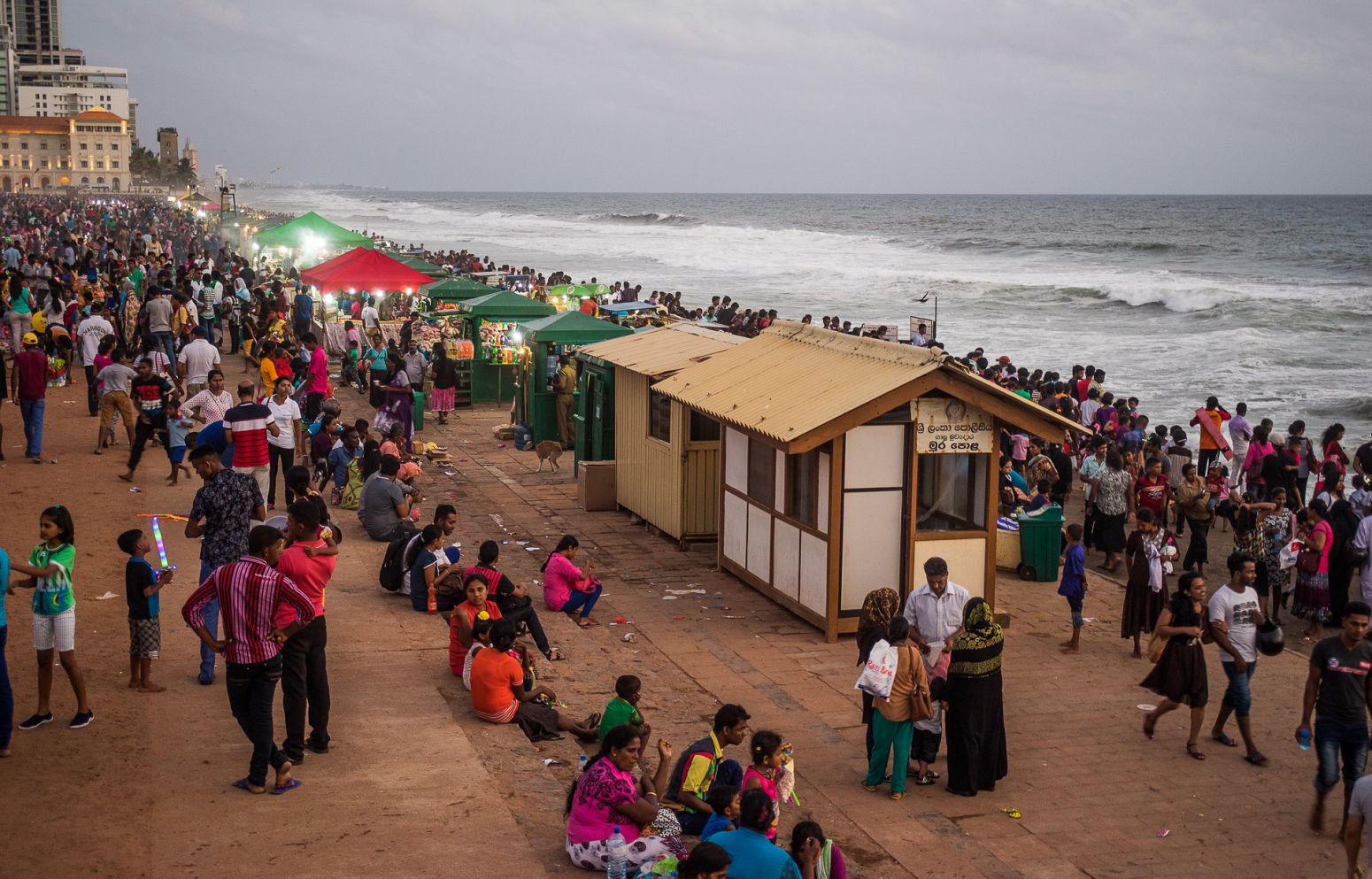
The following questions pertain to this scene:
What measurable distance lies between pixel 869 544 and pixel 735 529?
7.19ft

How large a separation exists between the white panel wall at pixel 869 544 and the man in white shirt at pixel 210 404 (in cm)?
686

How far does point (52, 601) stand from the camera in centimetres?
767

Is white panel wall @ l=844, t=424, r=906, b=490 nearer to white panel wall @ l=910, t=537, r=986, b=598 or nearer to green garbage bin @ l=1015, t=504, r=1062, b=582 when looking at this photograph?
white panel wall @ l=910, t=537, r=986, b=598

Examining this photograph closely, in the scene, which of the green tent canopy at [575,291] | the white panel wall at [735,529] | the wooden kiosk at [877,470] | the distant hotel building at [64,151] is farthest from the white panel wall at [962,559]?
the distant hotel building at [64,151]

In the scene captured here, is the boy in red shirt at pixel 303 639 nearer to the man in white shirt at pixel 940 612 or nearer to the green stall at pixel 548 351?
the man in white shirt at pixel 940 612

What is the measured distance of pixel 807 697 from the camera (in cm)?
1006

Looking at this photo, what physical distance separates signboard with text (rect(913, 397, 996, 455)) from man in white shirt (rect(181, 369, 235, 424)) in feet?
24.1

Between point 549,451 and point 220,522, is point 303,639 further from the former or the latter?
point 549,451

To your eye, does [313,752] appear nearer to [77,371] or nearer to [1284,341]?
[77,371]

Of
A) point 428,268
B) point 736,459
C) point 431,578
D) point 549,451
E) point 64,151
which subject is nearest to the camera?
point 431,578

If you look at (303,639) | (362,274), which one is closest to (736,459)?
(303,639)

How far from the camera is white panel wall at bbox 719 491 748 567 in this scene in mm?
13086

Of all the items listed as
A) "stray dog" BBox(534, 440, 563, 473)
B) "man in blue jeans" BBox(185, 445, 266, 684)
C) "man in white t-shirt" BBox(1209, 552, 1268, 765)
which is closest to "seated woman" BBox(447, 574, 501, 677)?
"man in blue jeans" BBox(185, 445, 266, 684)

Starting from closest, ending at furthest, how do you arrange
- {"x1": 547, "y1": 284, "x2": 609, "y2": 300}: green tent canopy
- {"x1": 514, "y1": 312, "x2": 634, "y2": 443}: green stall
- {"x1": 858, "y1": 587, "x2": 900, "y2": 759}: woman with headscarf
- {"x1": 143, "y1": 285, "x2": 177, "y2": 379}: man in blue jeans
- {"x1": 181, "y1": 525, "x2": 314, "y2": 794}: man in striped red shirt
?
{"x1": 181, "y1": 525, "x2": 314, "y2": 794}: man in striped red shirt, {"x1": 858, "y1": 587, "x2": 900, "y2": 759}: woman with headscarf, {"x1": 514, "y1": 312, "x2": 634, "y2": 443}: green stall, {"x1": 143, "y1": 285, "x2": 177, "y2": 379}: man in blue jeans, {"x1": 547, "y1": 284, "x2": 609, "y2": 300}: green tent canopy
